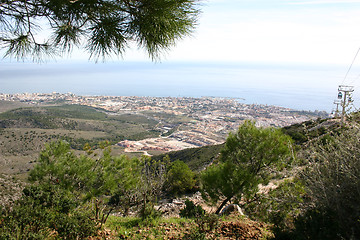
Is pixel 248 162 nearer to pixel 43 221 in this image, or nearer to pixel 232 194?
pixel 232 194

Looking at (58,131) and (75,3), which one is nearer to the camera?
(75,3)

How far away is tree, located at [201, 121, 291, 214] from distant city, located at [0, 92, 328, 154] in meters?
13.8

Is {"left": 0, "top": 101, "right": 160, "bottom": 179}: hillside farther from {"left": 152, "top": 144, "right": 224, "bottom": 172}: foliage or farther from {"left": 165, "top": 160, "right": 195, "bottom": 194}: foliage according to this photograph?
{"left": 165, "top": 160, "right": 195, "bottom": 194}: foliage

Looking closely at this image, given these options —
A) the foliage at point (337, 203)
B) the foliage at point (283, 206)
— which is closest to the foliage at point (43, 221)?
the foliage at point (283, 206)

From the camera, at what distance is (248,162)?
496cm

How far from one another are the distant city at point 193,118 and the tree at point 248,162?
13784 millimetres

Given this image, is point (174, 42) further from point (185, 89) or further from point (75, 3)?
point (185, 89)

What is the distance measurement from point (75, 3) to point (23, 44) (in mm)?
911

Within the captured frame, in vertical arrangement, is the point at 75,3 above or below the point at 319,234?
above

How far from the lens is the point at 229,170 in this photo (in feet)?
16.1

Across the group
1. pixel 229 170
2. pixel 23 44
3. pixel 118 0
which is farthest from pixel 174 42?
pixel 229 170

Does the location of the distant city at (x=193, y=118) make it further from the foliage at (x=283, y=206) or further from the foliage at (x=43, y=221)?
the foliage at (x=43, y=221)

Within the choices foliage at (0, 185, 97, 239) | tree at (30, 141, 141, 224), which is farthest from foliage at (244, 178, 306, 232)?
tree at (30, 141, 141, 224)

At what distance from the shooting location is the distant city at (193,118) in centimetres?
4059
